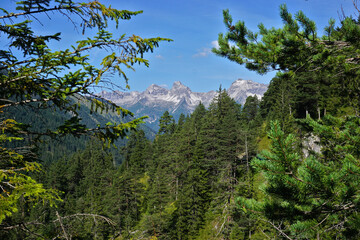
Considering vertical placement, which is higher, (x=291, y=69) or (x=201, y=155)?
(x=291, y=69)

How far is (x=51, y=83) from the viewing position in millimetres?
4957

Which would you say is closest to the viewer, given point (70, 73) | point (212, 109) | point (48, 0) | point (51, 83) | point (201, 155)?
point (48, 0)

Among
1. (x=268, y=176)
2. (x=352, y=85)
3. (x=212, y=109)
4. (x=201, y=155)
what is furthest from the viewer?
(x=212, y=109)

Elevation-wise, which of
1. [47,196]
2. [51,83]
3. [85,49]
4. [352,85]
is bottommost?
[47,196]

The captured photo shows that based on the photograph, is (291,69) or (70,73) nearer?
(70,73)

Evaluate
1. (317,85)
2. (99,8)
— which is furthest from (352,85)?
(317,85)

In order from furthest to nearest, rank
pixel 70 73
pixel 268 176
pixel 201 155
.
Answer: pixel 201 155 < pixel 70 73 < pixel 268 176

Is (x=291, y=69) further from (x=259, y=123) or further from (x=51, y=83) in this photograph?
(x=259, y=123)

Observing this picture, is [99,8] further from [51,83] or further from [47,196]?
[47,196]

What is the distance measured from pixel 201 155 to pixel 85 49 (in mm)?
31638

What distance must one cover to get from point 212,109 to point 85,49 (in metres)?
49.1

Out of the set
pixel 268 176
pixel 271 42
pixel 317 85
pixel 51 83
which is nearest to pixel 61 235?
pixel 51 83

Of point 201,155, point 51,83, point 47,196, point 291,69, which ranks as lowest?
point 201,155

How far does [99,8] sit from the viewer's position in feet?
16.2
